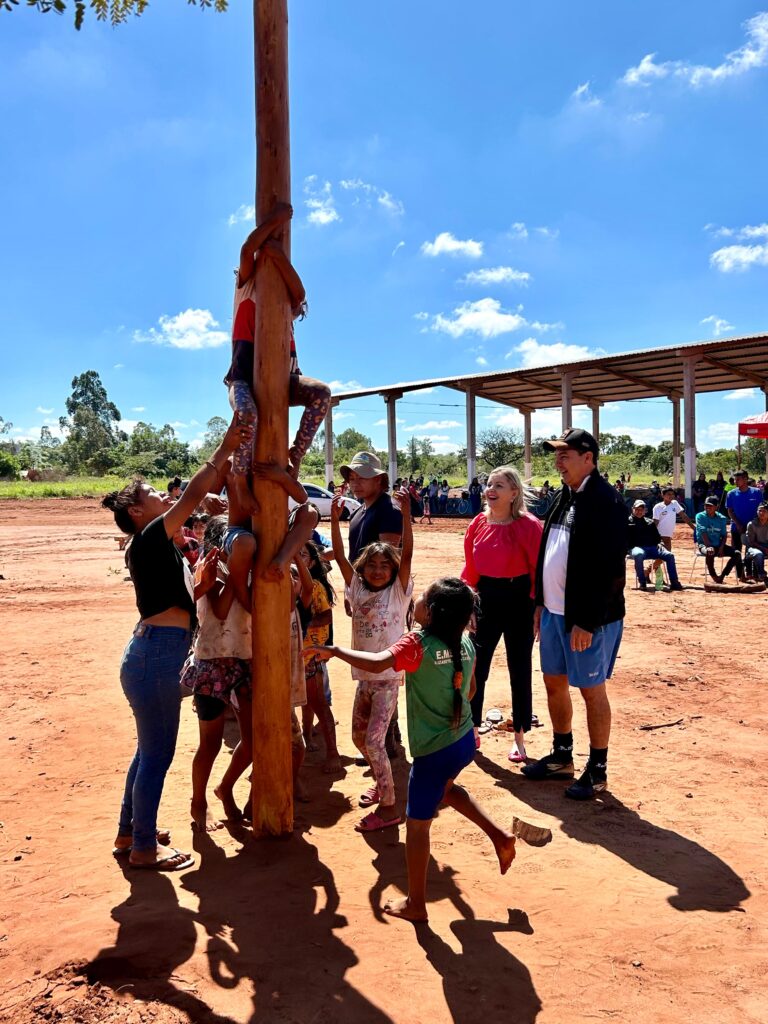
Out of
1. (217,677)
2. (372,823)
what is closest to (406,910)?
(372,823)

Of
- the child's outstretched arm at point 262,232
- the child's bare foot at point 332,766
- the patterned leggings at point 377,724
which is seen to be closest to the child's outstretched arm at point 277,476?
the child's outstretched arm at point 262,232

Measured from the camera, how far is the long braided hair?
298cm

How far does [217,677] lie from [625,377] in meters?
21.5

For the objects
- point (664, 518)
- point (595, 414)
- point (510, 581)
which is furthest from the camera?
point (595, 414)

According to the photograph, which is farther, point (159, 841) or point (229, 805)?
point (229, 805)

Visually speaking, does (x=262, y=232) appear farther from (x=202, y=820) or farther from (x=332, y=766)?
(x=332, y=766)

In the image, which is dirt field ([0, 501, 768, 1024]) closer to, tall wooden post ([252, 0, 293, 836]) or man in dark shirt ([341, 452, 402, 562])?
tall wooden post ([252, 0, 293, 836])

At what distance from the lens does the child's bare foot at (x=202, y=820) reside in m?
3.75

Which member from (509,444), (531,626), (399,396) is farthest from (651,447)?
(531,626)

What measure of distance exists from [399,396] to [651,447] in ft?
109

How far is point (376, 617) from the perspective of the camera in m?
4.05

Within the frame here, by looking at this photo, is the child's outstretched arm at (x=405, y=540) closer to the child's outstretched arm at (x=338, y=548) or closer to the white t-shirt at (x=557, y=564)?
the child's outstretched arm at (x=338, y=548)

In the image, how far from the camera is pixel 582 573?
161 inches

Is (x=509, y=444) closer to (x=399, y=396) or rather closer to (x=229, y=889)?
(x=399, y=396)
